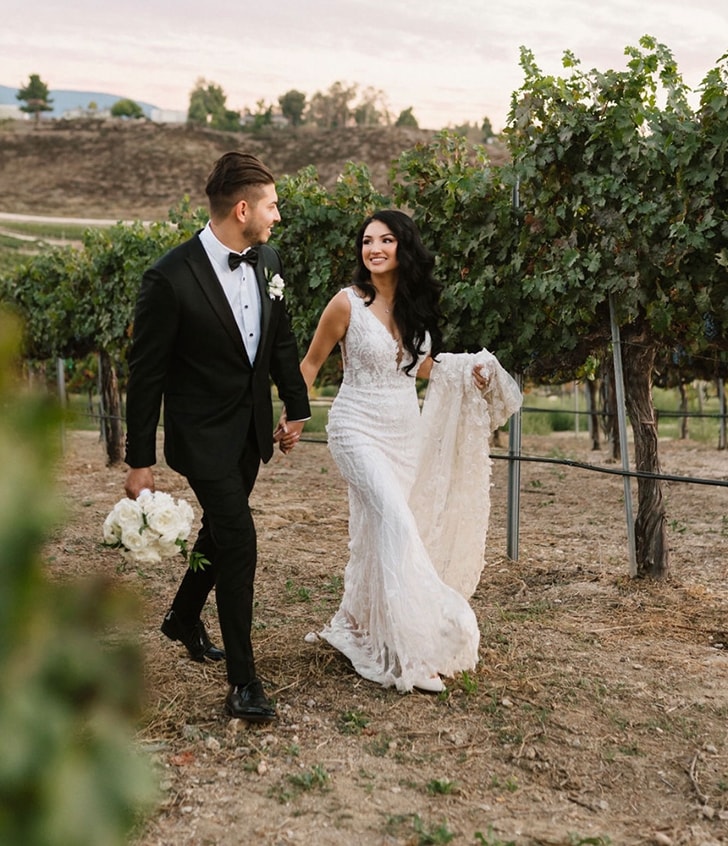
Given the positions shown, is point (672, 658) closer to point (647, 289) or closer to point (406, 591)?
point (406, 591)

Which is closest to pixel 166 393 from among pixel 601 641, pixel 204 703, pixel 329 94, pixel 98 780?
pixel 204 703

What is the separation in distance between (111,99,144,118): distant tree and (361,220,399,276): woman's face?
311 ft

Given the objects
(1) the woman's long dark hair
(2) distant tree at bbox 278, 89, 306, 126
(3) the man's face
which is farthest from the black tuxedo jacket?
(2) distant tree at bbox 278, 89, 306, 126

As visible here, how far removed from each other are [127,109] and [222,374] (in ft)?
332

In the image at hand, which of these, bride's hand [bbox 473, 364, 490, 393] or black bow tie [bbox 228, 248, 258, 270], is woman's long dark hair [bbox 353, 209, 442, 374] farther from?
black bow tie [bbox 228, 248, 258, 270]

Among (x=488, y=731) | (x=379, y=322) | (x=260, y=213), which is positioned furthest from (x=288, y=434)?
(x=488, y=731)

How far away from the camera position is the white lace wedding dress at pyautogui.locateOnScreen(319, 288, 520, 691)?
14.4 ft

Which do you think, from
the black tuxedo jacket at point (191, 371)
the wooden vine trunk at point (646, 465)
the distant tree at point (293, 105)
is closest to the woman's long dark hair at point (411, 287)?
the black tuxedo jacket at point (191, 371)

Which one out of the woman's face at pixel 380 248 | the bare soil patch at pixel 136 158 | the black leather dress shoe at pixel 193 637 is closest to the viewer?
the black leather dress shoe at pixel 193 637

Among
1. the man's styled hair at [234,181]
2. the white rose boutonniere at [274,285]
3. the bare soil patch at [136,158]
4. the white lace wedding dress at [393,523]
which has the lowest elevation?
the white lace wedding dress at [393,523]

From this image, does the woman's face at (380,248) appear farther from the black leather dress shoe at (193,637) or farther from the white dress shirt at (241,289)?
the black leather dress shoe at (193,637)

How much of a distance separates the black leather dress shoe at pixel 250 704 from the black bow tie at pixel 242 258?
156cm

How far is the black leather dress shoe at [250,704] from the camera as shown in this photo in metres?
3.92

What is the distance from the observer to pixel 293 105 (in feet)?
346
